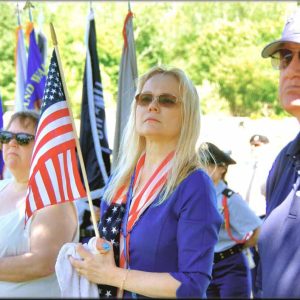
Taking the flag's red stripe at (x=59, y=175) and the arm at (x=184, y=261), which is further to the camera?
the flag's red stripe at (x=59, y=175)

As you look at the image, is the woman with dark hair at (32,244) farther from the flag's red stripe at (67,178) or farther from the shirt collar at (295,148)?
the shirt collar at (295,148)

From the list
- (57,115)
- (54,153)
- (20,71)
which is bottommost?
(54,153)

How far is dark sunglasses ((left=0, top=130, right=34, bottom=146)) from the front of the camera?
Result: 9.72 ft

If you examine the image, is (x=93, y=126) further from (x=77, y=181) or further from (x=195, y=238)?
(x=195, y=238)

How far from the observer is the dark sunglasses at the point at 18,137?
9.72 feet

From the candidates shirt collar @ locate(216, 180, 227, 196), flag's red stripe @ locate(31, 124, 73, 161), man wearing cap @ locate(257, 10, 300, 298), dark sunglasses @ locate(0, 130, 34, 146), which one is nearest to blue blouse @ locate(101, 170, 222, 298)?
man wearing cap @ locate(257, 10, 300, 298)

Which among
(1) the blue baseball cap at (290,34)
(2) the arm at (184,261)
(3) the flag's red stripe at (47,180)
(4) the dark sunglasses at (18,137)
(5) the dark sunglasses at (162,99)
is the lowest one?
(2) the arm at (184,261)

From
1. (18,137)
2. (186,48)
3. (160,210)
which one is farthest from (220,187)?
(186,48)

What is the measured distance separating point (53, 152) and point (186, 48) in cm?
3102

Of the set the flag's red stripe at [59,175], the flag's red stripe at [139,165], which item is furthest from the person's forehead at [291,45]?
the flag's red stripe at [59,175]

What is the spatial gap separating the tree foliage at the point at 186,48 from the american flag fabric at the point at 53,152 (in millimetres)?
19478

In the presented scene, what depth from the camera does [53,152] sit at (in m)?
2.46

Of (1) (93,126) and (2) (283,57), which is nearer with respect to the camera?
(2) (283,57)

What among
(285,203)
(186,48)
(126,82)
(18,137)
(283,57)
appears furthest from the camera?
(186,48)
